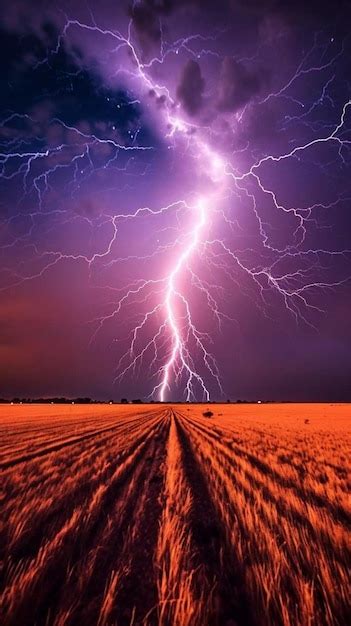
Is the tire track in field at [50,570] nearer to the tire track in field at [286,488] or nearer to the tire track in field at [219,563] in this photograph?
the tire track in field at [219,563]

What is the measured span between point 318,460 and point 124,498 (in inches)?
227

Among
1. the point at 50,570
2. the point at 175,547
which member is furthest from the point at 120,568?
the point at 175,547

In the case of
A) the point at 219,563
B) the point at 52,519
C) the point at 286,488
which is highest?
the point at 286,488

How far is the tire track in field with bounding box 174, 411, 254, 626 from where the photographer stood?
8.49 feet

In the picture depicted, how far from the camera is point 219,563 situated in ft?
11.2

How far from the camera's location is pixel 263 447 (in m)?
11.6

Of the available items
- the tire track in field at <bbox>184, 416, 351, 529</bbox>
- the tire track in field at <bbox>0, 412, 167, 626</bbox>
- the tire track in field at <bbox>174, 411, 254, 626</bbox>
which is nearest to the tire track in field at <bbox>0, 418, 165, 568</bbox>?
the tire track in field at <bbox>0, 412, 167, 626</bbox>

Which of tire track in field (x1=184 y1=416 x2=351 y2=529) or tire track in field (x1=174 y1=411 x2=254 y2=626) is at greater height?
tire track in field (x1=184 y1=416 x2=351 y2=529)

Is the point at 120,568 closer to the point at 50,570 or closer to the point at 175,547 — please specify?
the point at 50,570

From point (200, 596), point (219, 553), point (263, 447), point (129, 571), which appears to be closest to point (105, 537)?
point (129, 571)

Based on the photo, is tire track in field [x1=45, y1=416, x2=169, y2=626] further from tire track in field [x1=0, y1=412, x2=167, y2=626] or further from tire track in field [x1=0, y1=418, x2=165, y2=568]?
tire track in field [x1=0, y1=418, x2=165, y2=568]

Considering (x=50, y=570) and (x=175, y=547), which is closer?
(x=50, y=570)

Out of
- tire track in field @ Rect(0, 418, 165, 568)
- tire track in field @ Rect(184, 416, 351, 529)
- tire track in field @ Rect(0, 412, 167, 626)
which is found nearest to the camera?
tire track in field @ Rect(0, 412, 167, 626)

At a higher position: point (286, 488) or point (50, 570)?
point (286, 488)
